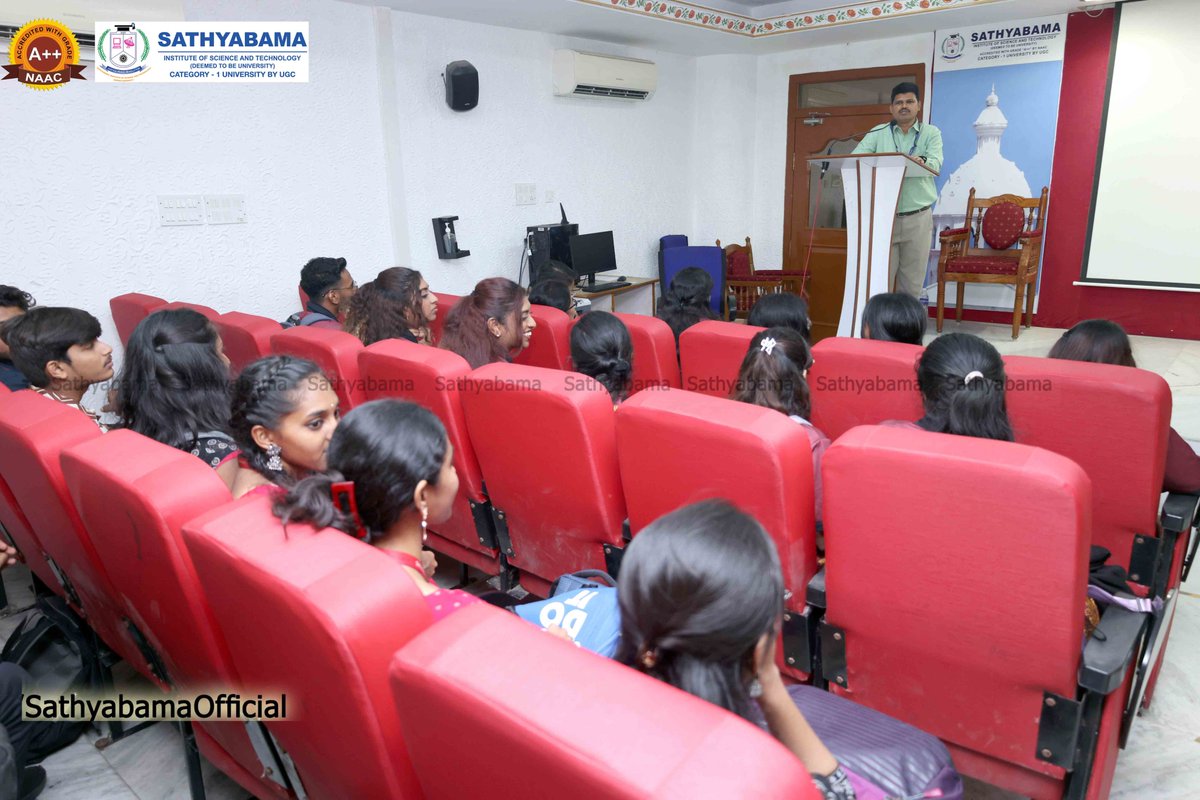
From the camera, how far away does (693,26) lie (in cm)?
550

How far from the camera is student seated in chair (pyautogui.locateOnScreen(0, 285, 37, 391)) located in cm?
245

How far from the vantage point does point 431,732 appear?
72cm

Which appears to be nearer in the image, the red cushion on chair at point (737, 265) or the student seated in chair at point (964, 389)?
the student seated in chair at point (964, 389)

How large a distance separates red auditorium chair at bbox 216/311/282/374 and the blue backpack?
1.77m

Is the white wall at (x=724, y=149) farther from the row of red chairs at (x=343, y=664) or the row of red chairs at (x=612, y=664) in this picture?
the row of red chairs at (x=343, y=664)

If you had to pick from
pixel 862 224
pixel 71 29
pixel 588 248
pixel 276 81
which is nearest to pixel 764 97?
pixel 588 248

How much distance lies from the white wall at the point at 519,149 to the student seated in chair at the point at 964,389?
3.77m

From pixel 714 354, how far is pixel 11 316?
265 cm

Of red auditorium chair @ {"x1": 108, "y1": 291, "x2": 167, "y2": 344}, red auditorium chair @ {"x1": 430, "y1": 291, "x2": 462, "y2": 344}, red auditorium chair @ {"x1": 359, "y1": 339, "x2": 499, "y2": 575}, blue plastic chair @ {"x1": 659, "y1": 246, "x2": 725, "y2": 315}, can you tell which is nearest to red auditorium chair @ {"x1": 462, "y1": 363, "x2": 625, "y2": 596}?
red auditorium chair @ {"x1": 359, "y1": 339, "x2": 499, "y2": 575}

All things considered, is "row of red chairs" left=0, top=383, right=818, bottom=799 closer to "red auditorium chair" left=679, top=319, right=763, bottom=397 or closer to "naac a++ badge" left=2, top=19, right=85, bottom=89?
"red auditorium chair" left=679, top=319, right=763, bottom=397

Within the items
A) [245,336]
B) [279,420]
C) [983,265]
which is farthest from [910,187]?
[279,420]

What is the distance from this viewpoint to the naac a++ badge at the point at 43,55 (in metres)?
3.14

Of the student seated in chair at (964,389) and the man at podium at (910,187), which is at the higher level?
the man at podium at (910,187)

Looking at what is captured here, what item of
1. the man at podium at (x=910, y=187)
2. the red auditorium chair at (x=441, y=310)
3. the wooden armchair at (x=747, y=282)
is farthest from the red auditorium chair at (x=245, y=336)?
the wooden armchair at (x=747, y=282)
